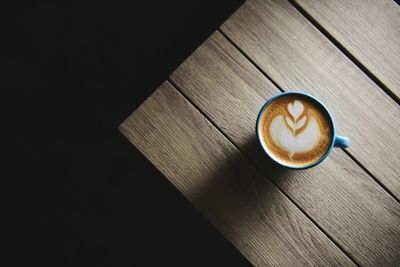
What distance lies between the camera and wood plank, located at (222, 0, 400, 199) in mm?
952

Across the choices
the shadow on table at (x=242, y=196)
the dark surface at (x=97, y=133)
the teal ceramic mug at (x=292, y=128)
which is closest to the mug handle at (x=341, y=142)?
the teal ceramic mug at (x=292, y=128)

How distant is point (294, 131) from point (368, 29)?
311 millimetres

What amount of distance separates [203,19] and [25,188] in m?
0.93

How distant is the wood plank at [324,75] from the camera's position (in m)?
0.95

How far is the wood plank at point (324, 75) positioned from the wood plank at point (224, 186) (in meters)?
0.19

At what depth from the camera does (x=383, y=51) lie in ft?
3.17

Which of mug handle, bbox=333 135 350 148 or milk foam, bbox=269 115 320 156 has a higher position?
mug handle, bbox=333 135 350 148

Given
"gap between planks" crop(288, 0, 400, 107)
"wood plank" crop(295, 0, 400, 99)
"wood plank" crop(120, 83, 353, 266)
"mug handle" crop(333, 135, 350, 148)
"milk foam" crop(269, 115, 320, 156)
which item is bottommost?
"wood plank" crop(120, 83, 353, 266)

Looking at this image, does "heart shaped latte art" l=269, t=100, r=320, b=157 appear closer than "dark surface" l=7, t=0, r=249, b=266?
Yes

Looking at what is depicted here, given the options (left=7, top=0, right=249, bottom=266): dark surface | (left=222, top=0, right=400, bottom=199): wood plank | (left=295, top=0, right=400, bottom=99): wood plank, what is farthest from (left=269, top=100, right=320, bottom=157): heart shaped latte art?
(left=7, top=0, right=249, bottom=266): dark surface

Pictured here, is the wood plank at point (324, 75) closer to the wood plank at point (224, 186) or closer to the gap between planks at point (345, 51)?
the gap between planks at point (345, 51)

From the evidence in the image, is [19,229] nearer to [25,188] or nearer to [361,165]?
[25,188]

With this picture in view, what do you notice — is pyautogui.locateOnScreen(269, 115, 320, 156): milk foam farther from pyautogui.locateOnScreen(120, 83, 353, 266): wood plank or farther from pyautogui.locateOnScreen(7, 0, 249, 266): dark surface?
pyautogui.locateOnScreen(7, 0, 249, 266): dark surface

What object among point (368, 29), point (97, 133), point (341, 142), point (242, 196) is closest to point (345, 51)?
point (368, 29)
